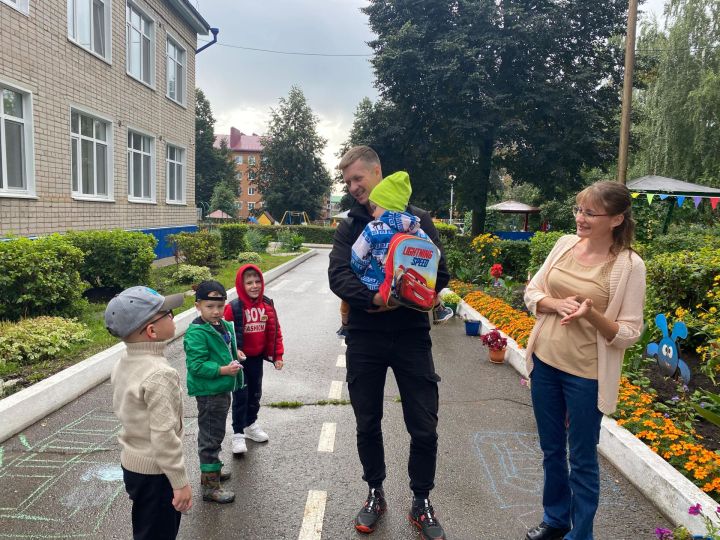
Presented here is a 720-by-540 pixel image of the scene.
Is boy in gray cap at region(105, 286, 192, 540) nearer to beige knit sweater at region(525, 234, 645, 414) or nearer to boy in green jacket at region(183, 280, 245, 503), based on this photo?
boy in green jacket at region(183, 280, 245, 503)

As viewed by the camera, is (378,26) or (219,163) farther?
(219,163)

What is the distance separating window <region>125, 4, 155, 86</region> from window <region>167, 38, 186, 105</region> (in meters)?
1.56

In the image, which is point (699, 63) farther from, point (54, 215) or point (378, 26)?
point (54, 215)

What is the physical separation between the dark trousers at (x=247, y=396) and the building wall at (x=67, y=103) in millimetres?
7777

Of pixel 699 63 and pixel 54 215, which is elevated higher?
pixel 699 63

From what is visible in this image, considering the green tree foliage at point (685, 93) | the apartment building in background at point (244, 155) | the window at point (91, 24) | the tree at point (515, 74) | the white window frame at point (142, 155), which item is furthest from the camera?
the apartment building in background at point (244, 155)

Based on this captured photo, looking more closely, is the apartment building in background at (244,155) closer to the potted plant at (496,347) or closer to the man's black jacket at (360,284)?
the potted plant at (496,347)

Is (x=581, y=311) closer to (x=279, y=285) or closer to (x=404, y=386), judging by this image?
(x=404, y=386)

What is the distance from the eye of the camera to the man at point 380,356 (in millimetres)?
2912

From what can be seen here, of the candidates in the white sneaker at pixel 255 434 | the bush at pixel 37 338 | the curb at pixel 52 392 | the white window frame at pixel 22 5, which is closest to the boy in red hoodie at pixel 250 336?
the white sneaker at pixel 255 434

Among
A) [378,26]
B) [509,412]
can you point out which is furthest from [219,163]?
[509,412]

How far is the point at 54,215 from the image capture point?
1109 centimetres

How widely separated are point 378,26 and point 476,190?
8.84 metres

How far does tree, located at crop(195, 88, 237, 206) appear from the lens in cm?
6750
